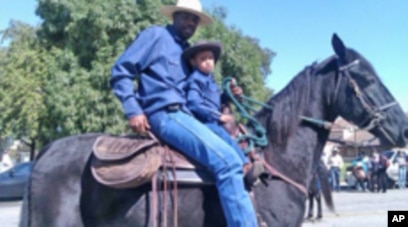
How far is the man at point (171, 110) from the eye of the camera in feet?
14.1

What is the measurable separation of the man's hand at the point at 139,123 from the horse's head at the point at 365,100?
1742mm

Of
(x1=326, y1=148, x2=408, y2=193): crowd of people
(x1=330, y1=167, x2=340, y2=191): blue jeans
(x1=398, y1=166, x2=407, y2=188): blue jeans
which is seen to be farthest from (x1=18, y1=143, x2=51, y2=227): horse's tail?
(x1=398, y1=166, x2=407, y2=188): blue jeans

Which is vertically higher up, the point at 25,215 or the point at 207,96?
the point at 207,96

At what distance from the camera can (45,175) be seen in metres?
4.61

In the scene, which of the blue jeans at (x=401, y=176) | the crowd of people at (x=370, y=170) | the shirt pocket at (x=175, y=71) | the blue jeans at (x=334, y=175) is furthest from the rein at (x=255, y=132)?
the blue jeans at (x=401, y=176)

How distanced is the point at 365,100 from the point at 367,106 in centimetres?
6

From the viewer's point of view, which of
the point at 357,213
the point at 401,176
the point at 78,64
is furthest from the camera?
the point at 401,176

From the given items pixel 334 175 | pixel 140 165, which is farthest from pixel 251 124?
pixel 334 175

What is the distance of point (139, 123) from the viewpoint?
4.45m

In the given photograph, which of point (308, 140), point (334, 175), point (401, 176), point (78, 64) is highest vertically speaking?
point (78, 64)

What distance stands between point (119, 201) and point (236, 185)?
3.11 ft

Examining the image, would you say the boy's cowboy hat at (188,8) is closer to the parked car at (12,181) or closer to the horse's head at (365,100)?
the horse's head at (365,100)

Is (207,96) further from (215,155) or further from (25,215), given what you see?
(25,215)

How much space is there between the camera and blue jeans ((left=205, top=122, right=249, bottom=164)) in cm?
454
